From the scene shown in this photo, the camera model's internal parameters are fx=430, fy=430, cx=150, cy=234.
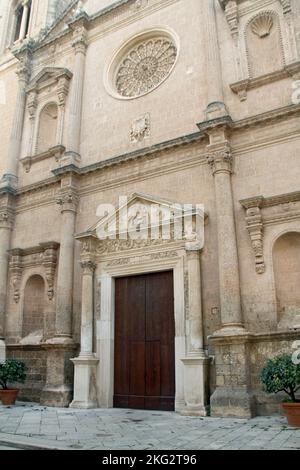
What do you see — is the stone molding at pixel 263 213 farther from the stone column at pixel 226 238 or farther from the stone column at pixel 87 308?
the stone column at pixel 87 308

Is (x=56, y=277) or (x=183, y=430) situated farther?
(x=56, y=277)

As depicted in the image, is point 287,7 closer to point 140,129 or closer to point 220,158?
point 220,158

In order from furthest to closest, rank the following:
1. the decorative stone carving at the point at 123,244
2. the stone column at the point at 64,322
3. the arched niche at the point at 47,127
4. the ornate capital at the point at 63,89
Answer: the arched niche at the point at 47,127 < the ornate capital at the point at 63,89 < the stone column at the point at 64,322 < the decorative stone carving at the point at 123,244

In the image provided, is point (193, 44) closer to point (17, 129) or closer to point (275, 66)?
point (275, 66)

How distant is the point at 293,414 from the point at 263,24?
10183mm

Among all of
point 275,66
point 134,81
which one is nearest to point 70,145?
point 134,81

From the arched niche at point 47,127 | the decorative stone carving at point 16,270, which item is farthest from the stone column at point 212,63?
the decorative stone carving at point 16,270

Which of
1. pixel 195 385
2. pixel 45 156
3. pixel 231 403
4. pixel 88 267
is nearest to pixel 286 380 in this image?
pixel 231 403

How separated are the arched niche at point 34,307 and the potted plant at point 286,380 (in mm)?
7599

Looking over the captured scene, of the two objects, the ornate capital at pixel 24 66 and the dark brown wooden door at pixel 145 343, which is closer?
the dark brown wooden door at pixel 145 343

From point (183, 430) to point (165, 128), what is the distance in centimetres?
830

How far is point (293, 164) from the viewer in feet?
32.8

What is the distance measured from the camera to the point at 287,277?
9.70 meters

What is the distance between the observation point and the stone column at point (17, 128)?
599 inches
